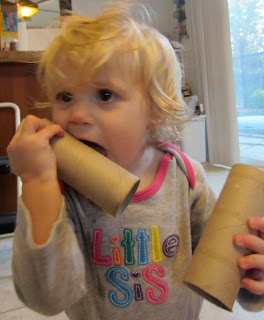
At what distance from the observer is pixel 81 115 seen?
0.48 meters

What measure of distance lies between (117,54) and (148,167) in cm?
22

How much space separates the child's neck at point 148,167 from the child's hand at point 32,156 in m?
0.19

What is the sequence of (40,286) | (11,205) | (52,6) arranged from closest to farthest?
(40,286) → (11,205) → (52,6)

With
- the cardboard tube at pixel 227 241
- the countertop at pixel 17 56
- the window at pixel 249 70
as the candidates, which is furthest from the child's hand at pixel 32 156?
the window at pixel 249 70

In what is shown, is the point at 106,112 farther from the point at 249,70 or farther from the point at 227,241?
the point at 249,70

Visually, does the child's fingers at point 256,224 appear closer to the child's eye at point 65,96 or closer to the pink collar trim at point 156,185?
the pink collar trim at point 156,185

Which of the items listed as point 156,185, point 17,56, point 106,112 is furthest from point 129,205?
point 17,56

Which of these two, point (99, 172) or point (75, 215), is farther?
point (75, 215)

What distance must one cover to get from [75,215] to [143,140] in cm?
18

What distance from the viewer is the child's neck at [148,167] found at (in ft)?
1.94

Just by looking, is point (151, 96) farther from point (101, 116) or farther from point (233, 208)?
point (233, 208)

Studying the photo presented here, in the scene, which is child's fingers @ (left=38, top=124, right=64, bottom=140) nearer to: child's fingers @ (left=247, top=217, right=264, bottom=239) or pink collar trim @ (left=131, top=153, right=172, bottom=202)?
pink collar trim @ (left=131, top=153, right=172, bottom=202)

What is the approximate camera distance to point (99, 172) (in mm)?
431

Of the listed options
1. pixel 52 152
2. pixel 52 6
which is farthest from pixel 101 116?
pixel 52 6
